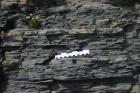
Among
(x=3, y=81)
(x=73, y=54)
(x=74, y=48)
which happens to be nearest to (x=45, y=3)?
(x=74, y=48)

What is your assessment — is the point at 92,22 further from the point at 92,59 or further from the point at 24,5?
the point at 24,5

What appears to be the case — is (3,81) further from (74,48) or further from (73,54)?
(74,48)

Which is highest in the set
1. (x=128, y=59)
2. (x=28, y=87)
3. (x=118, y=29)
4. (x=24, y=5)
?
(x=24, y=5)

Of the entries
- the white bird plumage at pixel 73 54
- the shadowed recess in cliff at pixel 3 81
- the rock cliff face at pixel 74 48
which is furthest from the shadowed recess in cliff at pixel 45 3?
the shadowed recess in cliff at pixel 3 81

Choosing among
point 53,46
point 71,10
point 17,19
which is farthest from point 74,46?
point 17,19

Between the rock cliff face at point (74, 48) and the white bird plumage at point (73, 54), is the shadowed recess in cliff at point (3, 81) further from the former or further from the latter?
the white bird plumage at point (73, 54)

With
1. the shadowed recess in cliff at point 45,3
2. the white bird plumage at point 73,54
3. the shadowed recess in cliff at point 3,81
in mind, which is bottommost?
the shadowed recess in cliff at point 3,81

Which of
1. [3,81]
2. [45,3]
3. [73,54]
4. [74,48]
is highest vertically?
[45,3]

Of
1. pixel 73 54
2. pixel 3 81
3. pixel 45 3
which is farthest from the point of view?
pixel 45 3
